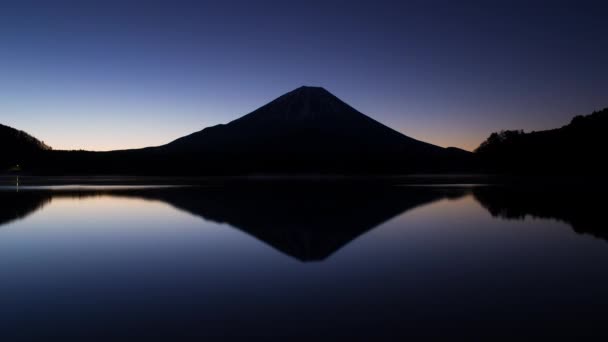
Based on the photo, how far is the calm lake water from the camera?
24.0ft

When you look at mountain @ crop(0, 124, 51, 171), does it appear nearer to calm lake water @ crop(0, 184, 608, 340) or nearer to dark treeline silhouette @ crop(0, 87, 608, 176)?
dark treeline silhouette @ crop(0, 87, 608, 176)

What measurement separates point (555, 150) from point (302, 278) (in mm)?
122885

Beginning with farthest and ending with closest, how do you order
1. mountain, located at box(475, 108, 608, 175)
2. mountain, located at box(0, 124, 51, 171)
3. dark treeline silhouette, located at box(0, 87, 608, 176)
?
mountain, located at box(0, 124, 51, 171) < dark treeline silhouette, located at box(0, 87, 608, 176) < mountain, located at box(475, 108, 608, 175)

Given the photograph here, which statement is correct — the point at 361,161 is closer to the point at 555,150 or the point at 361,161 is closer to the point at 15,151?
the point at 555,150

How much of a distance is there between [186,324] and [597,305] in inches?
281

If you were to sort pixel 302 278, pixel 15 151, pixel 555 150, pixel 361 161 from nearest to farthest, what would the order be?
pixel 302 278, pixel 555 150, pixel 15 151, pixel 361 161

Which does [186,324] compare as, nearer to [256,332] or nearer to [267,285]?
[256,332]

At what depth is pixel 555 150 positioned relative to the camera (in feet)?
379

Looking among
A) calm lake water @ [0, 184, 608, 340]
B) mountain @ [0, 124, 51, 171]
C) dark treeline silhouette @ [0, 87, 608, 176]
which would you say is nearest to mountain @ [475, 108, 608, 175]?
dark treeline silhouette @ [0, 87, 608, 176]

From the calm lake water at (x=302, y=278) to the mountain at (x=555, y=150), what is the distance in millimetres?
97910

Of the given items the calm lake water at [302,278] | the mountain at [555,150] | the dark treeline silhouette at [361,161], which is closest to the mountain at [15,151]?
the dark treeline silhouette at [361,161]

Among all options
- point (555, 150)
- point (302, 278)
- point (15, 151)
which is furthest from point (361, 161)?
point (302, 278)

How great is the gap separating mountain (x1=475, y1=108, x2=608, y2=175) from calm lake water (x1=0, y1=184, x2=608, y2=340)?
→ 97.9 metres

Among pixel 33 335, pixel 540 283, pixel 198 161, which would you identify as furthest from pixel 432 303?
pixel 198 161
